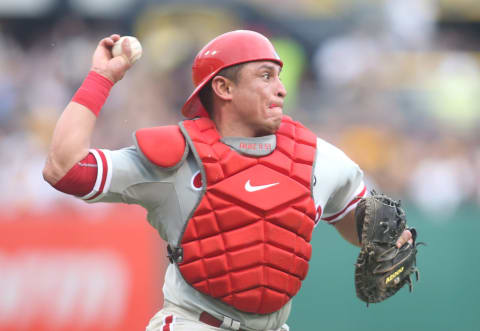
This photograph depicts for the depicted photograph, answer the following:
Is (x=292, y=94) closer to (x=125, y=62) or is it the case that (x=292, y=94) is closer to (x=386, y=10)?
(x=386, y=10)

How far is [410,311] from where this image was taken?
8.33 m

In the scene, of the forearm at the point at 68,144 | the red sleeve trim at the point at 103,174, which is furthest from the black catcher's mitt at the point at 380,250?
the forearm at the point at 68,144

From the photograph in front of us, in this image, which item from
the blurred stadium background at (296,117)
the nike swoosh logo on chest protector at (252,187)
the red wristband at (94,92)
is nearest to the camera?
the red wristband at (94,92)

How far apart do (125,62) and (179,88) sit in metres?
7.27

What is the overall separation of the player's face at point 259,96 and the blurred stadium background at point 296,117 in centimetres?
412

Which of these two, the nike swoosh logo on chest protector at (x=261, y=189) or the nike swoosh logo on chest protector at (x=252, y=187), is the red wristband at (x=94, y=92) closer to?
the nike swoosh logo on chest protector at (x=261, y=189)

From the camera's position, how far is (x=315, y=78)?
1167 centimetres

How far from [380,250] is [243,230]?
0.67m

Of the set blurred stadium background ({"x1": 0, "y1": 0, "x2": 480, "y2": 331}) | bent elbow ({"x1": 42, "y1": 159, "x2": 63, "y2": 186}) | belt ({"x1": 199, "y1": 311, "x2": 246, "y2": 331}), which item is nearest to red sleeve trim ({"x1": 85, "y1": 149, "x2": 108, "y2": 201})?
bent elbow ({"x1": 42, "y1": 159, "x2": 63, "y2": 186})

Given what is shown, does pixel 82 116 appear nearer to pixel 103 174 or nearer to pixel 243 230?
pixel 103 174

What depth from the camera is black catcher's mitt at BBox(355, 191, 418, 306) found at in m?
3.69

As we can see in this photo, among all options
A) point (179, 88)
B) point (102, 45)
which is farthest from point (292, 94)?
point (102, 45)

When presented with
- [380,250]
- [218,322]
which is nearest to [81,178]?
[218,322]

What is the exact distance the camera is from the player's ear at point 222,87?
3.72 metres
